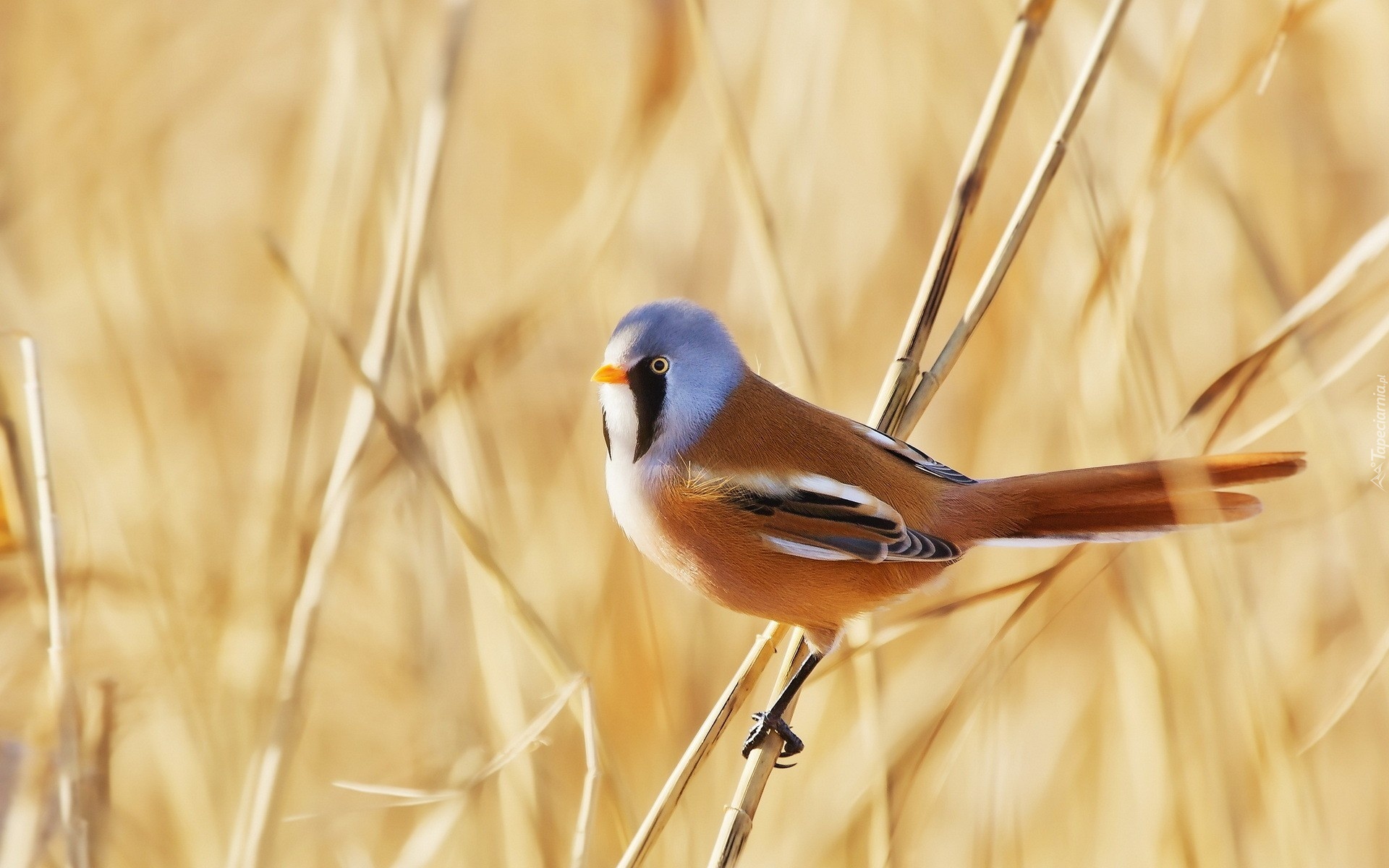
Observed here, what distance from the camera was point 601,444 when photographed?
121 inches

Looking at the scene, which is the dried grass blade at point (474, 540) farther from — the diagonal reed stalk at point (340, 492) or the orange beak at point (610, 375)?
the orange beak at point (610, 375)

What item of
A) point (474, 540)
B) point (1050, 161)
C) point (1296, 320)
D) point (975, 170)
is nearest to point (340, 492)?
point (474, 540)

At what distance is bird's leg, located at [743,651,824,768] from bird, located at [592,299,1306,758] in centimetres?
14

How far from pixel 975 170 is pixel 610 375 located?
66 cm

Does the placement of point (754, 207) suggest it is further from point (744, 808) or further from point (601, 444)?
point (601, 444)

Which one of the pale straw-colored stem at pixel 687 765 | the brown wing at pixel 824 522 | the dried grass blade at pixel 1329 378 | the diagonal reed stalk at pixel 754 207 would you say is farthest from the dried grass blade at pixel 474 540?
the dried grass blade at pixel 1329 378

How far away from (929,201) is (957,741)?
1.32 m

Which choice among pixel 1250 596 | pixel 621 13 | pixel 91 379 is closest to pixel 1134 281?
pixel 1250 596

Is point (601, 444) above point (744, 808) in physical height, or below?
above

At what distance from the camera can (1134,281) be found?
6.27 ft

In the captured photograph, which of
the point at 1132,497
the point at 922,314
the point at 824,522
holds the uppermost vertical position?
the point at 922,314

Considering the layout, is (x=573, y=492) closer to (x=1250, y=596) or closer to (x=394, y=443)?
(x=394, y=443)

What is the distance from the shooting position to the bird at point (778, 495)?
1678 mm

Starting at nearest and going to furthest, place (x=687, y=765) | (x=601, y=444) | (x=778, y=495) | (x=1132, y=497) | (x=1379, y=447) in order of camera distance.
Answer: (x=687, y=765)
(x=1132, y=497)
(x=778, y=495)
(x=1379, y=447)
(x=601, y=444)
